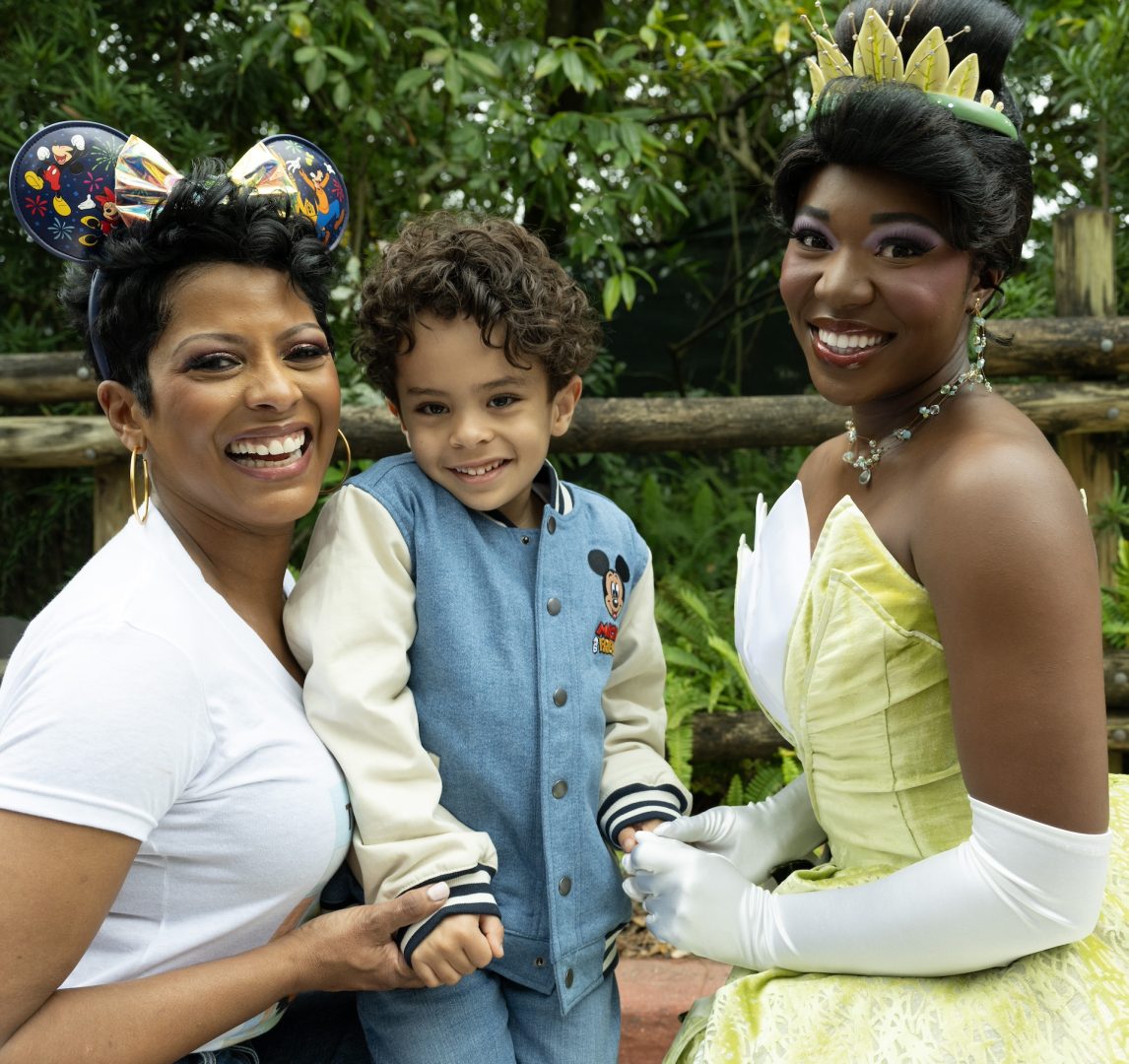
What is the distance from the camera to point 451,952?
65.6 inches

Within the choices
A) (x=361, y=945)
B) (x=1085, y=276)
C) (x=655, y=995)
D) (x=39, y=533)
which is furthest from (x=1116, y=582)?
(x=39, y=533)

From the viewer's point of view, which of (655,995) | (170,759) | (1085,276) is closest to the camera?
(170,759)

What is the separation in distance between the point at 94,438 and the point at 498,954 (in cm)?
287

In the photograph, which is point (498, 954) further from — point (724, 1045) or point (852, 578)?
point (852, 578)

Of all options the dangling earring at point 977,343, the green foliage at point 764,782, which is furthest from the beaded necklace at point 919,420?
the green foliage at point 764,782

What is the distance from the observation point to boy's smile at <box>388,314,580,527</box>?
1930 millimetres

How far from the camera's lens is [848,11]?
1.79 meters

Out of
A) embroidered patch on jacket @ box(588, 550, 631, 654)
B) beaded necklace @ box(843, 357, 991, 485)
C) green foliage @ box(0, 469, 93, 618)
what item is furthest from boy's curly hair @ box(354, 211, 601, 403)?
green foliage @ box(0, 469, 93, 618)

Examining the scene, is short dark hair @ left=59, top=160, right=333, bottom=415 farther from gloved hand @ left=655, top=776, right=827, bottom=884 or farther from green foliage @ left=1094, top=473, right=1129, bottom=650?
green foliage @ left=1094, top=473, right=1129, bottom=650

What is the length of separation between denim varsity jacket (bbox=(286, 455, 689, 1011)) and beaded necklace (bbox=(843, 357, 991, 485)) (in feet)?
1.69

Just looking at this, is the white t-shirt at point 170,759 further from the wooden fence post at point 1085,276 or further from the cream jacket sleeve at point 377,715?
the wooden fence post at point 1085,276

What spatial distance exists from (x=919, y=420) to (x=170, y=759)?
112 centimetres

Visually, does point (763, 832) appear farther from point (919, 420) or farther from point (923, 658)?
point (919, 420)

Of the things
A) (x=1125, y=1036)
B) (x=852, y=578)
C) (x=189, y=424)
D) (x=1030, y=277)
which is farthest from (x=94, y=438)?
(x=1030, y=277)
